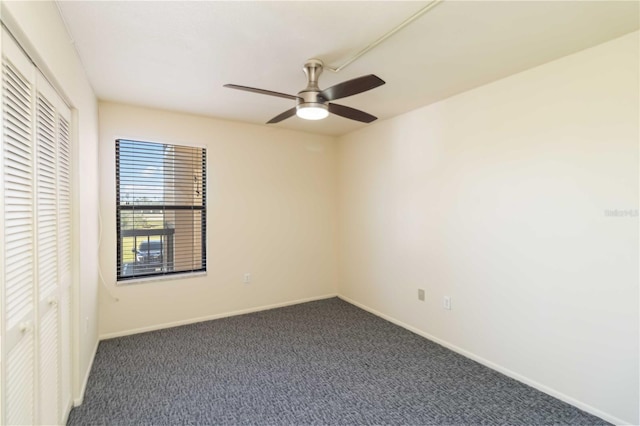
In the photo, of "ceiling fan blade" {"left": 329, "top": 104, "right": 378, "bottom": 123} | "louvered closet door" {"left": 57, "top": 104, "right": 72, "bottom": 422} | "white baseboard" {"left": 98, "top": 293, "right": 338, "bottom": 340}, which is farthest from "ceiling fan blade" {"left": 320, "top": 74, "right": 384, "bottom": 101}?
"white baseboard" {"left": 98, "top": 293, "right": 338, "bottom": 340}

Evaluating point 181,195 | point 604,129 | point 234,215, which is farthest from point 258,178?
point 604,129

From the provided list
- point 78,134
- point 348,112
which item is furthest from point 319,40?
point 78,134

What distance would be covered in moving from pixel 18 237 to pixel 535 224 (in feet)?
10.3

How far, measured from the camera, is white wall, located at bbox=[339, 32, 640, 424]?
80.7 inches

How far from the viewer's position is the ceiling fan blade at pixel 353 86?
187cm

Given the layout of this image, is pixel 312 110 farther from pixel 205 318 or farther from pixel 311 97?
pixel 205 318

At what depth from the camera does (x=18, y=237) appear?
131 cm

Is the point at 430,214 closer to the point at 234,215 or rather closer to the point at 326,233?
the point at 326,233

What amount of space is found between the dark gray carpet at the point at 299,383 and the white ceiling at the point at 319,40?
246 cm

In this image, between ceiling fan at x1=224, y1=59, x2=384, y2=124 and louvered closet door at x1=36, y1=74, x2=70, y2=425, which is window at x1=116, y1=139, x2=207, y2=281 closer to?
louvered closet door at x1=36, y1=74, x2=70, y2=425

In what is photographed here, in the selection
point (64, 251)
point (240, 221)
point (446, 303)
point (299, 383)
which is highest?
point (240, 221)

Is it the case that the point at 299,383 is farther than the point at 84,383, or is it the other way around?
the point at 299,383

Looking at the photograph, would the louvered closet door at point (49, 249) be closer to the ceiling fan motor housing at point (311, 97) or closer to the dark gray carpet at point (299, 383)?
the dark gray carpet at point (299, 383)

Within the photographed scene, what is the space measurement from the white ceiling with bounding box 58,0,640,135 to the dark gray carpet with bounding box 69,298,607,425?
246 centimetres
